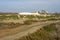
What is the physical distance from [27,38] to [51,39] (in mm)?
7719

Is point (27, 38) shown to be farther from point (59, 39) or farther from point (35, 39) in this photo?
point (59, 39)

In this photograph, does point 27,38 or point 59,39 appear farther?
point 59,39

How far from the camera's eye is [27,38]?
84.4 feet

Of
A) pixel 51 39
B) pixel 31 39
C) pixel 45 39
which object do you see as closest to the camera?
pixel 31 39

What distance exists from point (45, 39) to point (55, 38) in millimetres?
5020

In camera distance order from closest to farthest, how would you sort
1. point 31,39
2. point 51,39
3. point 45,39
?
point 31,39
point 45,39
point 51,39

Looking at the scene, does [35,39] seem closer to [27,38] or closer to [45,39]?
[27,38]

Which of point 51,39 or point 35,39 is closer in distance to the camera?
point 35,39

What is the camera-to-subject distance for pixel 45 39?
29.4m

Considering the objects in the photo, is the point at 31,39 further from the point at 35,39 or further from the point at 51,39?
the point at 51,39

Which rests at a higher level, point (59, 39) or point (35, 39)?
point (35, 39)

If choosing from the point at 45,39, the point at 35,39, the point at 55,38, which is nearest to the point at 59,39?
the point at 55,38

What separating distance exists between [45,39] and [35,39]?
374 cm

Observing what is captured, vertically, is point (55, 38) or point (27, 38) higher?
point (27, 38)
